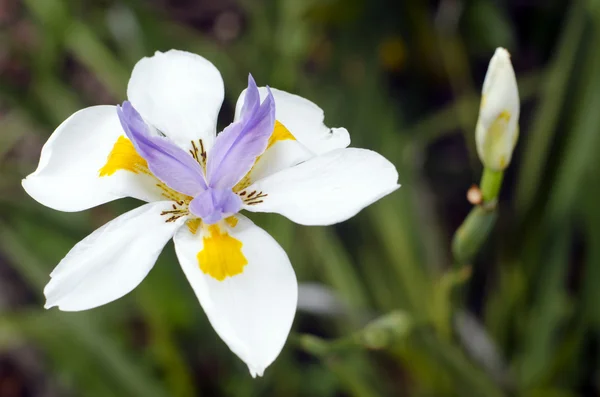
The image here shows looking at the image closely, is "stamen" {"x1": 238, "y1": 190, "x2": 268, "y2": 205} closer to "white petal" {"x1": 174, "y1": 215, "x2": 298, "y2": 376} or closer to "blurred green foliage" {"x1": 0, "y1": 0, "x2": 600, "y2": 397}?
"white petal" {"x1": 174, "y1": 215, "x2": 298, "y2": 376}

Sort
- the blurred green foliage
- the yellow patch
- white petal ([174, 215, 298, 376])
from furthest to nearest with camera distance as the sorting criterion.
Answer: the blurred green foliage < the yellow patch < white petal ([174, 215, 298, 376])

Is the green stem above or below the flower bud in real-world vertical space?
below

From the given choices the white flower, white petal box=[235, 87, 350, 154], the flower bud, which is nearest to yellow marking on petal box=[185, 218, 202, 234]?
the white flower

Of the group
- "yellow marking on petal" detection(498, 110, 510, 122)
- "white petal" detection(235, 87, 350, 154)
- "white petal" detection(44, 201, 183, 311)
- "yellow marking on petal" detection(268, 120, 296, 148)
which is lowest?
"white petal" detection(44, 201, 183, 311)

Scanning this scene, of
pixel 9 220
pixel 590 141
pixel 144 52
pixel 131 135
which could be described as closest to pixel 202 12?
pixel 144 52

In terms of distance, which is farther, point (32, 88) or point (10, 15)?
point (10, 15)

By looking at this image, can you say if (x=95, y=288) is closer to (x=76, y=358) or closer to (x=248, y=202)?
(x=248, y=202)

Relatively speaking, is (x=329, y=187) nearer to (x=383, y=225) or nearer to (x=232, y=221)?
(x=232, y=221)
